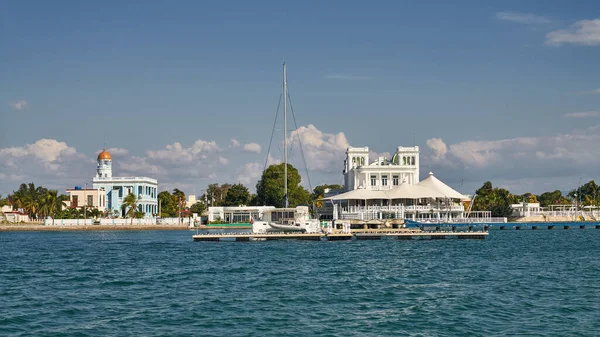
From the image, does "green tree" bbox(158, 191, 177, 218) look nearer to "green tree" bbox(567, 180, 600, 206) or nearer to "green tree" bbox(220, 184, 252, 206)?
"green tree" bbox(220, 184, 252, 206)

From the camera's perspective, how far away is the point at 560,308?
1249 inches

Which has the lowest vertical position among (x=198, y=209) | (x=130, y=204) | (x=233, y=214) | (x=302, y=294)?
(x=302, y=294)

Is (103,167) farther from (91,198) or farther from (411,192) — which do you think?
(411,192)

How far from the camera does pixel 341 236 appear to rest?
79562 millimetres

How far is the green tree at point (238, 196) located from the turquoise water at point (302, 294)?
8749 cm

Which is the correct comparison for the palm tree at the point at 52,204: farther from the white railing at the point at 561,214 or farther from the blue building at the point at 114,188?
the white railing at the point at 561,214

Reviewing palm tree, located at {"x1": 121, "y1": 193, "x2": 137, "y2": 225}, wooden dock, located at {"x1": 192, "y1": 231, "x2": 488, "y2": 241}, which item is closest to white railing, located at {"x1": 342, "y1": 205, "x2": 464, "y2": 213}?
wooden dock, located at {"x1": 192, "y1": 231, "x2": 488, "y2": 241}

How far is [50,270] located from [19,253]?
60.1 ft

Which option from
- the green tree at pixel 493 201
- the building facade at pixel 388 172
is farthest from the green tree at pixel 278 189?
the green tree at pixel 493 201

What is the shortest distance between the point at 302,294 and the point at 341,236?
43.4m

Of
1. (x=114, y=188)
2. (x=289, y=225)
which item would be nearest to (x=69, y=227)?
(x=114, y=188)

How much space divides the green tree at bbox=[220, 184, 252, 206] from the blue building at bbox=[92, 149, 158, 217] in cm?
1644

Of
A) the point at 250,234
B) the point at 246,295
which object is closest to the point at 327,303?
the point at 246,295

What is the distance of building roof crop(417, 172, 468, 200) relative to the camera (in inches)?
4696
